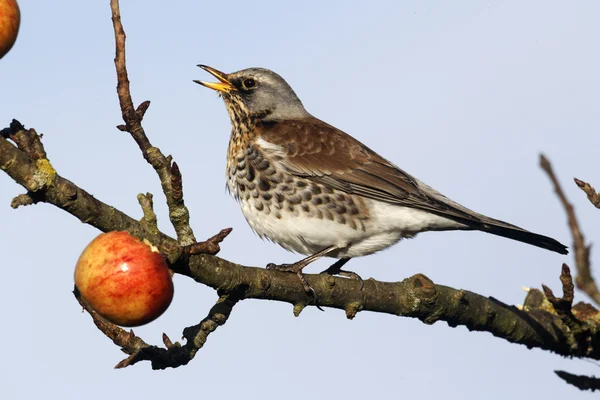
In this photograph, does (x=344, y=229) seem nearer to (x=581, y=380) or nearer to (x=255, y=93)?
(x=255, y=93)

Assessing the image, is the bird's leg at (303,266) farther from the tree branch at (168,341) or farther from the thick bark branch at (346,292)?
the tree branch at (168,341)

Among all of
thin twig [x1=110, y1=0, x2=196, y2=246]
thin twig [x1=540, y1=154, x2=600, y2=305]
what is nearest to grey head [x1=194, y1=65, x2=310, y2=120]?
thin twig [x1=110, y1=0, x2=196, y2=246]

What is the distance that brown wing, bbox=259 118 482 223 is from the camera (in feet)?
27.1

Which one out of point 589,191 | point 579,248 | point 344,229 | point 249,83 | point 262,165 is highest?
point 249,83

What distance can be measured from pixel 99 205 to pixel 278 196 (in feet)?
12.3

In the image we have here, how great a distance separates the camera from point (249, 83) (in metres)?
9.32

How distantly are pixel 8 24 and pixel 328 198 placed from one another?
15.1 feet

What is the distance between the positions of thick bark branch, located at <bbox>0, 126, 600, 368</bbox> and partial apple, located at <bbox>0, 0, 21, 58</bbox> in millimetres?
452

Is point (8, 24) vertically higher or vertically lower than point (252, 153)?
lower

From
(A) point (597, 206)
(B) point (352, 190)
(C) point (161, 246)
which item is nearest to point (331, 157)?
(B) point (352, 190)

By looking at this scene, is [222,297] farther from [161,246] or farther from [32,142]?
[32,142]

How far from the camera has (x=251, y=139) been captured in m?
8.62

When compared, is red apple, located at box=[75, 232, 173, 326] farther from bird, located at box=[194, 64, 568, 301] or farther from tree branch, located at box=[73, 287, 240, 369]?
bird, located at box=[194, 64, 568, 301]

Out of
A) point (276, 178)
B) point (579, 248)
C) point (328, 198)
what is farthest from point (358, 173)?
point (579, 248)
